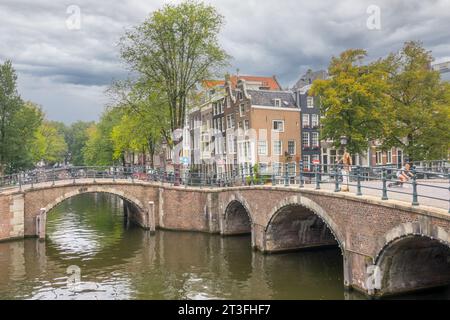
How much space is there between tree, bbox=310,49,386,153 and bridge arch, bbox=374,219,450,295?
1639 centimetres

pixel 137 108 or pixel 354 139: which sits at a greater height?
pixel 137 108

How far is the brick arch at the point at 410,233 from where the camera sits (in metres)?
10.4

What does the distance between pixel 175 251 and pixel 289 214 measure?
6487mm

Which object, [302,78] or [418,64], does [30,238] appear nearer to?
[418,64]

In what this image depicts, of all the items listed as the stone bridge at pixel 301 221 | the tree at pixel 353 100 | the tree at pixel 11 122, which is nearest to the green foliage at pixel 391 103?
the tree at pixel 353 100

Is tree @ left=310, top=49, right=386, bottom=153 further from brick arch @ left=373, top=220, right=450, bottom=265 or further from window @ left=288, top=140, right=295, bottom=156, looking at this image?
brick arch @ left=373, top=220, right=450, bottom=265

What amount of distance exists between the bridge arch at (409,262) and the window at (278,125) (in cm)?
2850

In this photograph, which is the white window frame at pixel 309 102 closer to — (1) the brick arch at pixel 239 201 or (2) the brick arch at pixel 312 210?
(1) the brick arch at pixel 239 201

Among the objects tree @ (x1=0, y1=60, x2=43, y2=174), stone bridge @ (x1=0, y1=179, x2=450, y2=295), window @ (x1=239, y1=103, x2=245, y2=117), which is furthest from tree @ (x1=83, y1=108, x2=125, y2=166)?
stone bridge @ (x1=0, y1=179, x2=450, y2=295)

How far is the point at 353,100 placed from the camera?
30.0 meters

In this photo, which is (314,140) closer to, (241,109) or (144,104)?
(241,109)

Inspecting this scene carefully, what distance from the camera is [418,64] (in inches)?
1155

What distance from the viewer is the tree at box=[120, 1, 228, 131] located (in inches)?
1273
